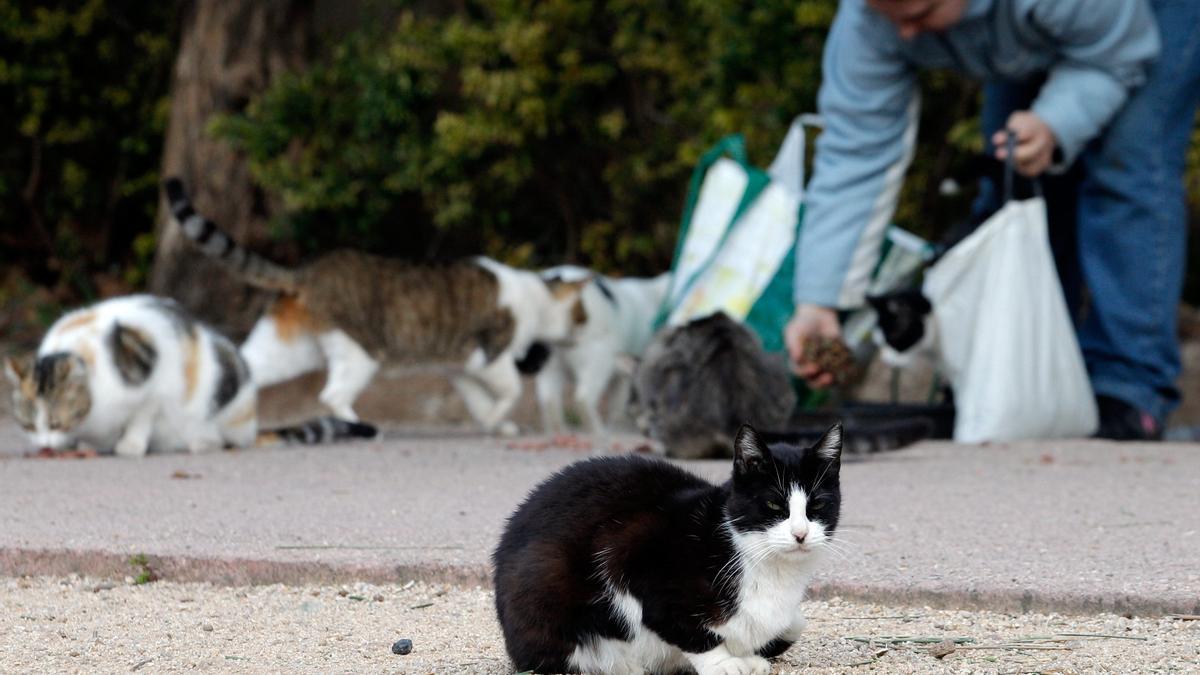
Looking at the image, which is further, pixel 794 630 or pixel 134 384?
pixel 134 384

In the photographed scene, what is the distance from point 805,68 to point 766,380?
2.68 meters

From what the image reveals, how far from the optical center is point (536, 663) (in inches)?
104

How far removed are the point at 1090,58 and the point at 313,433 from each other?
3.71 meters

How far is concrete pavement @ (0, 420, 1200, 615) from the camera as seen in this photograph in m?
3.28

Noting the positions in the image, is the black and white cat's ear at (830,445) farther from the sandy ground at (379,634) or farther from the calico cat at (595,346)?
the calico cat at (595,346)

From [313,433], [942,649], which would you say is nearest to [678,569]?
[942,649]

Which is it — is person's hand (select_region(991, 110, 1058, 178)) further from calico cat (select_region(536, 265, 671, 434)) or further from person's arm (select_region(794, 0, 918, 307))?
calico cat (select_region(536, 265, 671, 434))

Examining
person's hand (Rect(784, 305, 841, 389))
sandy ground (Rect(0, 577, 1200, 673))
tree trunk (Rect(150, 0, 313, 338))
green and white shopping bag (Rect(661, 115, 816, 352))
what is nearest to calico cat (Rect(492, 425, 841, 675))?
sandy ground (Rect(0, 577, 1200, 673))

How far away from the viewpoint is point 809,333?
6285 millimetres

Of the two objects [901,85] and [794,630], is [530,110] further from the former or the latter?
[794,630]

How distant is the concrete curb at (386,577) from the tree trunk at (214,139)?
5183 millimetres

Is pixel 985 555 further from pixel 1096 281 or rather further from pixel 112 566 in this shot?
pixel 1096 281

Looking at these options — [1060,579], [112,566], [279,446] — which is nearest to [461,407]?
[279,446]

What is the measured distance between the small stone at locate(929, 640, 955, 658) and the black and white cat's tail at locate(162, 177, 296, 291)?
480 centimetres
